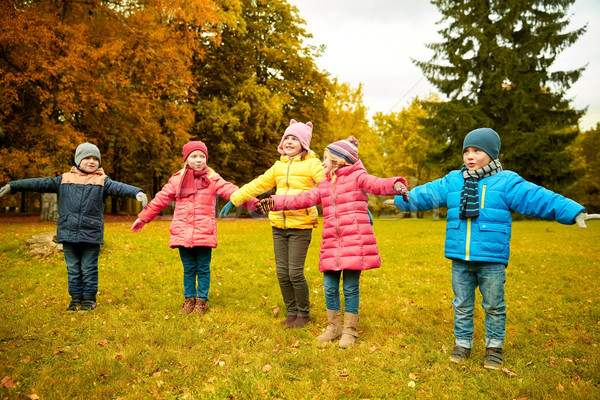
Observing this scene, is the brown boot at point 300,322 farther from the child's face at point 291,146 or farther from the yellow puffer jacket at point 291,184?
the child's face at point 291,146

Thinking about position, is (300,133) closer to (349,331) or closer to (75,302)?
(349,331)

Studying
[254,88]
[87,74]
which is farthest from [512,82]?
[87,74]

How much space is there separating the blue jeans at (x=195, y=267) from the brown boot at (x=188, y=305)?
0.19 feet

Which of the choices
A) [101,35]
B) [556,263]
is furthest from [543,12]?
[101,35]

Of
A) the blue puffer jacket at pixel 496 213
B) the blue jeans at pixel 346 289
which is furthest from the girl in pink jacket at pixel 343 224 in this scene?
the blue puffer jacket at pixel 496 213

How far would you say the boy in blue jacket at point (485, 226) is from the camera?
12.4ft

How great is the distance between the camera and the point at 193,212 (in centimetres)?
558

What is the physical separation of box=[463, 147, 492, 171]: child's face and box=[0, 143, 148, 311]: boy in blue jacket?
409 centimetres

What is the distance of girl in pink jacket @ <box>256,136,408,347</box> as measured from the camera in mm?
4402

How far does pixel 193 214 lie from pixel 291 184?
58.9 inches

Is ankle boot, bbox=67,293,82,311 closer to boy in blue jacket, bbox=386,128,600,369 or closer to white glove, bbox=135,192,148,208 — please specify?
white glove, bbox=135,192,148,208

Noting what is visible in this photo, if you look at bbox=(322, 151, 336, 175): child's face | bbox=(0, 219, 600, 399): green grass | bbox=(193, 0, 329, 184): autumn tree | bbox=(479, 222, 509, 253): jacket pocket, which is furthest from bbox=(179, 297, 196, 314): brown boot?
bbox=(193, 0, 329, 184): autumn tree

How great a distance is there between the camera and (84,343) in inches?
177

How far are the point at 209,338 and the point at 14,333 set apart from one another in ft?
7.38
